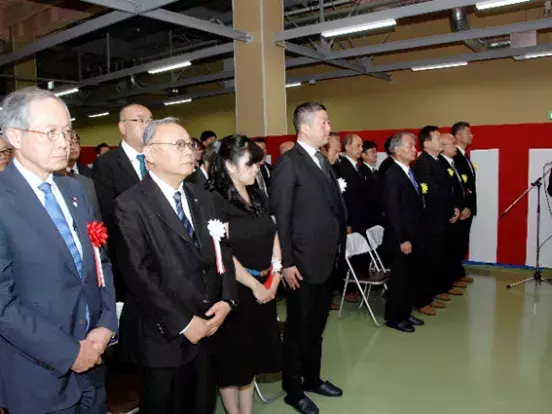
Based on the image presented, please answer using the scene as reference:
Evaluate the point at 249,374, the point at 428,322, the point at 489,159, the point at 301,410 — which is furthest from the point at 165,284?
the point at 489,159

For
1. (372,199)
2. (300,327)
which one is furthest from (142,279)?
(372,199)

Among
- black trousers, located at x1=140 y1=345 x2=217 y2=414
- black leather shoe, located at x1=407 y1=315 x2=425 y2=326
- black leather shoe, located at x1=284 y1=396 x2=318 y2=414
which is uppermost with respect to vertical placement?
black trousers, located at x1=140 y1=345 x2=217 y2=414

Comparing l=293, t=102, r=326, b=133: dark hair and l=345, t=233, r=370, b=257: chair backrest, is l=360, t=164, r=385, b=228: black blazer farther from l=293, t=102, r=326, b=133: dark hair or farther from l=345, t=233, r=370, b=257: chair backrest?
l=293, t=102, r=326, b=133: dark hair

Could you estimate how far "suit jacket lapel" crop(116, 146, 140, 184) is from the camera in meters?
3.10

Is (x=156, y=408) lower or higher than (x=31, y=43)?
lower

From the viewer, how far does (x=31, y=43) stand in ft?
32.7

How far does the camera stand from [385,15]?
7375 millimetres

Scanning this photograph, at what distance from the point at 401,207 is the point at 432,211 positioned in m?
0.64

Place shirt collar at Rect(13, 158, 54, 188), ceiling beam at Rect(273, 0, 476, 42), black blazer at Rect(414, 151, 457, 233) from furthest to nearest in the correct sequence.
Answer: ceiling beam at Rect(273, 0, 476, 42), black blazer at Rect(414, 151, 457, 233), shirt collar at Rect(13, 158, 54, 188)

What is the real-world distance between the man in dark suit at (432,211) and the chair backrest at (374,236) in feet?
1.61

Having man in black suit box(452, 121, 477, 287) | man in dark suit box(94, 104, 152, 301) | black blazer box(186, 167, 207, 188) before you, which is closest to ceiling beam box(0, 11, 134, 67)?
black blazer box(186, 167, 207, 188)

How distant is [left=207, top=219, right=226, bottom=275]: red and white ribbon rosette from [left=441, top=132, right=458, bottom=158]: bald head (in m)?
3.91

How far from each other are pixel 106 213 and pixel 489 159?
542cm

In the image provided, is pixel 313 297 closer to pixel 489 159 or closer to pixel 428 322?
pixel 428 322
